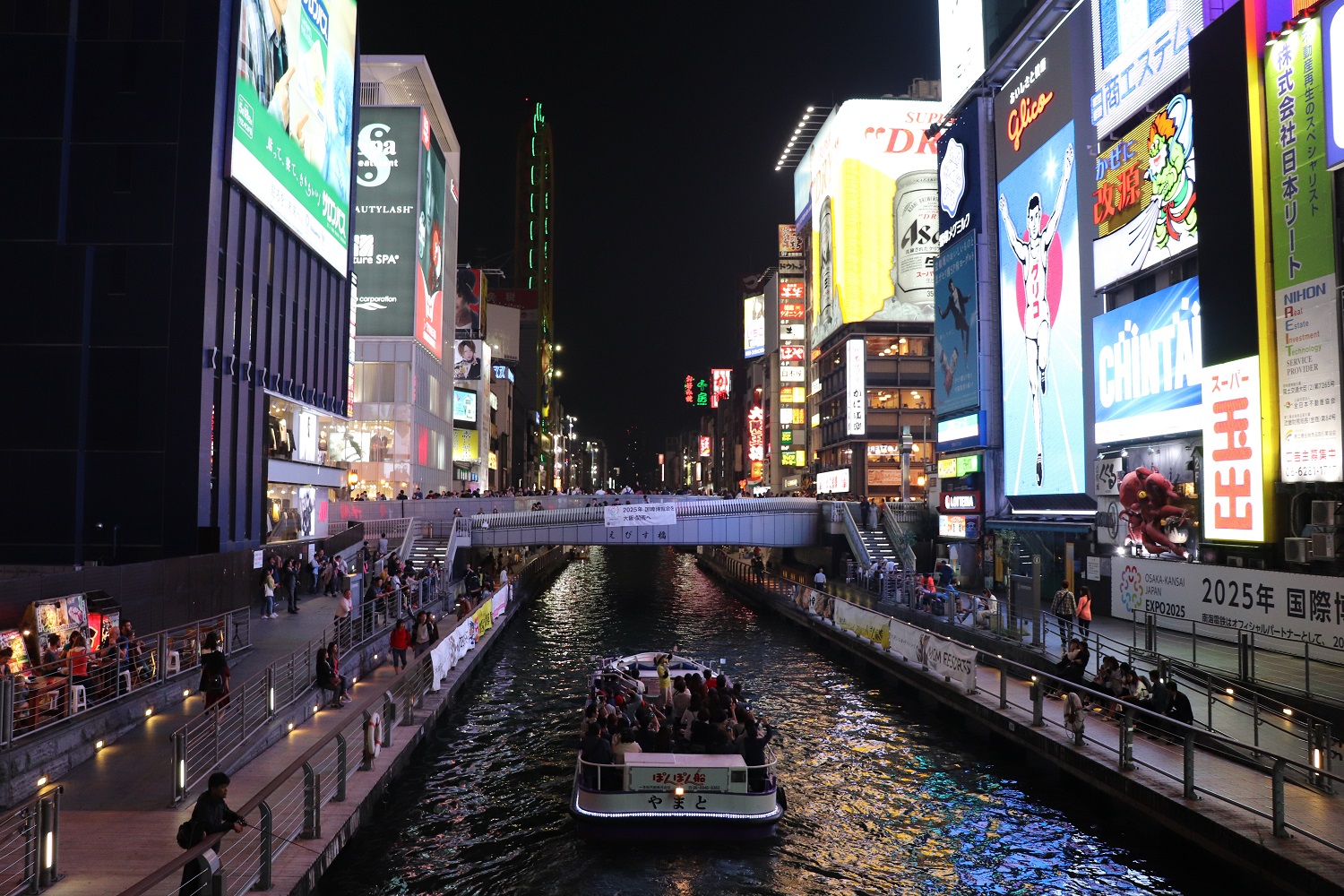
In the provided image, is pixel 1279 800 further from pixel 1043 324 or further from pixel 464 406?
pixel 464 406

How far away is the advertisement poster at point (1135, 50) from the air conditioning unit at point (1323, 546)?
731 inches

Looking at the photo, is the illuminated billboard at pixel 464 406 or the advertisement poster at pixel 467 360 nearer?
the illuminated billboard at pixel 464 406

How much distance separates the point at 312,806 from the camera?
494 inches

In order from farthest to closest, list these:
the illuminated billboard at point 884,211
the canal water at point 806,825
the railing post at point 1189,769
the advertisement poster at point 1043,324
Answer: the illuminated billboard at point 884,211, the advertisement poster at point 1043,324, the railing post at point 1189,769, the canal water at point 806,825

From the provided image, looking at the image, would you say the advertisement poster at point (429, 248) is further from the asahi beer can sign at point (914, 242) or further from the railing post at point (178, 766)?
the railing post at point (178, 766)

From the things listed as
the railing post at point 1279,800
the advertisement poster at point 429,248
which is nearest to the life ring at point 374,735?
the railing post at point 1279,800

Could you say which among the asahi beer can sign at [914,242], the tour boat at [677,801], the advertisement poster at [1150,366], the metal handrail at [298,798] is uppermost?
the asahi beer can sign at [914,242]

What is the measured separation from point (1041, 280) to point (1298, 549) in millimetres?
25935

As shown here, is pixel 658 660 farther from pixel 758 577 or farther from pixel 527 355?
pixel 527 355

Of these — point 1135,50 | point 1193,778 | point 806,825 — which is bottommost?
point 806,825

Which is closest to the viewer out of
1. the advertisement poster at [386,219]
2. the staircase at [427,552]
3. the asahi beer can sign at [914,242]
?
the staircase at [427,552]

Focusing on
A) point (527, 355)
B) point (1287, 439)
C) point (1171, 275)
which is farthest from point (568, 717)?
point (527, 355)

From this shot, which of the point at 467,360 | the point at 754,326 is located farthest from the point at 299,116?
the point at 754,326

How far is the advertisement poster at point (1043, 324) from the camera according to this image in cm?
4084
